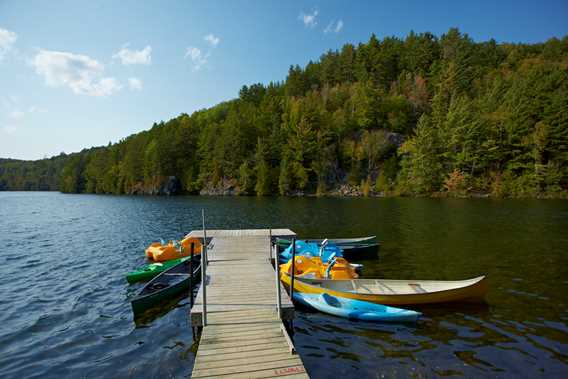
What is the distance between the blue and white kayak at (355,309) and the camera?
9.36 metres

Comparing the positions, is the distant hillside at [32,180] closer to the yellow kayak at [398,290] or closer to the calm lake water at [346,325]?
the calm lake water at [346,325]

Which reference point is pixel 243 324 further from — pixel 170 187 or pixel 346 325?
pixel 170 187

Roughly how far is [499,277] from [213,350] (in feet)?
46.0

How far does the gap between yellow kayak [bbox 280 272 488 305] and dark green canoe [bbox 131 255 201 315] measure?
5.04 meters

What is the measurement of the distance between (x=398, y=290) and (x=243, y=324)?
6.37 meters

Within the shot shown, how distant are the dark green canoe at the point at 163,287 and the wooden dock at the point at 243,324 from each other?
1.32m

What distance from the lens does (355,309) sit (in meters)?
9.94

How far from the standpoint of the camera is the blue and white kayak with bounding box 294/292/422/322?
936 cm

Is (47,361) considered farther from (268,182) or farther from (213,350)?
(268,182)

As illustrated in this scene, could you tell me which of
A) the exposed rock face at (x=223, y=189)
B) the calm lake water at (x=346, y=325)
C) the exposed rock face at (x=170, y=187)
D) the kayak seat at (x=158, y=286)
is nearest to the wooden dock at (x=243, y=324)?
the calm lake water at (x=346, y=325)

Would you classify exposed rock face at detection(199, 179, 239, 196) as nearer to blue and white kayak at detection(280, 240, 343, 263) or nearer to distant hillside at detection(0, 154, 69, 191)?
blue and white kayak at detection(280, 240, 343, 263)

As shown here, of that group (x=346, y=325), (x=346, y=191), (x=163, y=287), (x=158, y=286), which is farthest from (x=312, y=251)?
(x=346, y=191)

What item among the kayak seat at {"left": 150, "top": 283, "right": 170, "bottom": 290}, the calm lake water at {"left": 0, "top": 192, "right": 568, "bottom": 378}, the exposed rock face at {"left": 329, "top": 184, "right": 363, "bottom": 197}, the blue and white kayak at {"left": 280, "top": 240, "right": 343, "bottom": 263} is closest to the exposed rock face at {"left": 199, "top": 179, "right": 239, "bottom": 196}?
the exposed rock face at {"left": 329, "top": 184, "right": 363, "bottom": 197}

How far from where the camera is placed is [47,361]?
7969mm
